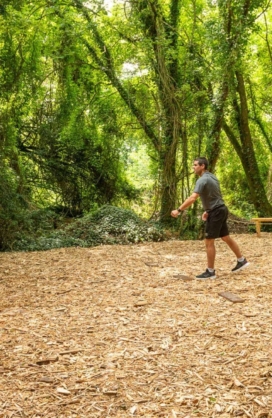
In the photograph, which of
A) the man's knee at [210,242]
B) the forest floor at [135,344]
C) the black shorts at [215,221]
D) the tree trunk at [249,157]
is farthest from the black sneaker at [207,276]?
the tree trunk at [249,157]

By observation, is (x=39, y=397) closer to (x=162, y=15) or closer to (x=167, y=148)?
(x=167, y=148)

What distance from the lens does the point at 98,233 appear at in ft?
31.8

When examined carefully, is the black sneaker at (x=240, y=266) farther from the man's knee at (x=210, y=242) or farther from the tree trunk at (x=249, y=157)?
the tree trunk at (x=249, y=157)

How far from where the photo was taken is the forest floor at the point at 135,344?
263cm

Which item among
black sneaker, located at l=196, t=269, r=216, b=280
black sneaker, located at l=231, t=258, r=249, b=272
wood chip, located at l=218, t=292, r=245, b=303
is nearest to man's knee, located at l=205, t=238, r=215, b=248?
black sneaker, located at l=196, t=269, r=216, b=280

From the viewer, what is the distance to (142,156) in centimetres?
1709

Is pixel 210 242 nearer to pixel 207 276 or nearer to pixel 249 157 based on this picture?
pixel 207 276

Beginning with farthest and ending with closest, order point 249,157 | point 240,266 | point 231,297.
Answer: point 249,157, point 240,266, point 231,297

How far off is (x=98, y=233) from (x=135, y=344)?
630cm

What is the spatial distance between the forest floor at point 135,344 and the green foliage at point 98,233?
2672 mm

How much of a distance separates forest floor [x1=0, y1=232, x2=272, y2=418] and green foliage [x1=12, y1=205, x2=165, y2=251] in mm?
2672

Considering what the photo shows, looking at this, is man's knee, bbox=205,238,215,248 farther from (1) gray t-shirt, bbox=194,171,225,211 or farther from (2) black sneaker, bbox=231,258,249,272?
(2) black sneaker, bbox=231,258,249,272

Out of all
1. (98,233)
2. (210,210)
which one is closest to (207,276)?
(210,210)

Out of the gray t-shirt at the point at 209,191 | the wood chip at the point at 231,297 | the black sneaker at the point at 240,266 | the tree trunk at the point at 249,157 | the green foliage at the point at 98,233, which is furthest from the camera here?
the tree trunk at the point at 249,157
